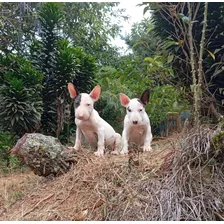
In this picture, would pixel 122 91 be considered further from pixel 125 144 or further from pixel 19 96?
pixel 125 144

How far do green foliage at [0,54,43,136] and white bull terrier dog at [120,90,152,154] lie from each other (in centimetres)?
158

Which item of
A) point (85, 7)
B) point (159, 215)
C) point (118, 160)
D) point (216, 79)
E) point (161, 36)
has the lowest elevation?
point (159, 215)

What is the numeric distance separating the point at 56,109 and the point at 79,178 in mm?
2359

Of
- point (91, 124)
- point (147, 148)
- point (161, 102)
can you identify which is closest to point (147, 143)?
point (147, 148)

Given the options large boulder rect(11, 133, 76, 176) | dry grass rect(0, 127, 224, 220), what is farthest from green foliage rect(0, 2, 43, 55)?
dry grass rect(0, 127, 224, 220)

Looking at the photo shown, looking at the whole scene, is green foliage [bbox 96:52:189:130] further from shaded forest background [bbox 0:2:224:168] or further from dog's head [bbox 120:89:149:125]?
dog's head [bbox 120:89:149:125]

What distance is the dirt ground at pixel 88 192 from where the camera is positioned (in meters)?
2.38

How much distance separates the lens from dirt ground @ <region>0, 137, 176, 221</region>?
238cm

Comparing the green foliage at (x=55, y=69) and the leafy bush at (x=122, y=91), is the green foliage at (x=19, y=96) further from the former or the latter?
the leafy bush at (x=122, y=91)

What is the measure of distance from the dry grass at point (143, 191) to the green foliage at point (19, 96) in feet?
6.22

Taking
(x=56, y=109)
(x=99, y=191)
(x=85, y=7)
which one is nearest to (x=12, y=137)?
(x=56, y=109)

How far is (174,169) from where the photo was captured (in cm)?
249

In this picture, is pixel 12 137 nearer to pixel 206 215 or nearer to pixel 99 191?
pixel 99 191

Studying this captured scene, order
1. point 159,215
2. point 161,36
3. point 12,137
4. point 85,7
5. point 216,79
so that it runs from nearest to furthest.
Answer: point 159,215 → point 216,79 → point 161,36 → point 12,137 → point 85,7
